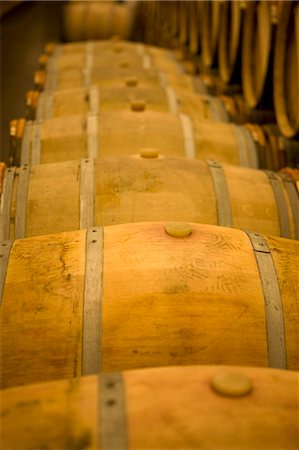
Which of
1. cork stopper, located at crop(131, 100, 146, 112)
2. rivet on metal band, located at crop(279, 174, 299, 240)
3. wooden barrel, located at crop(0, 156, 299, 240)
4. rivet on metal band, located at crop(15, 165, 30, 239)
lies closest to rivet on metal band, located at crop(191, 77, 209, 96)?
cork stopper, located at crop(131, 100, 146, 112)

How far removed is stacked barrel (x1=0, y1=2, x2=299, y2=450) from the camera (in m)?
1.32

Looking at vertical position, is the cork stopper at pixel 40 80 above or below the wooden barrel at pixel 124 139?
below

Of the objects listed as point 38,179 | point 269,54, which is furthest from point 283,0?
point 38,179

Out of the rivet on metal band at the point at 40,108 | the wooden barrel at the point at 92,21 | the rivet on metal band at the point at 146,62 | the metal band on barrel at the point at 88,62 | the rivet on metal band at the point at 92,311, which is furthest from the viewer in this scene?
the wooden barrel at the point at 92,21

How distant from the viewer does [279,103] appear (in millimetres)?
3625

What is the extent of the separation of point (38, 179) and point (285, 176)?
120 centimetres

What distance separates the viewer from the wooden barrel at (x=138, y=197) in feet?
8.09

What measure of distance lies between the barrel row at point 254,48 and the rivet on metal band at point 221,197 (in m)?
0.93

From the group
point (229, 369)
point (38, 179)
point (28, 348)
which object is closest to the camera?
point (229, 369)

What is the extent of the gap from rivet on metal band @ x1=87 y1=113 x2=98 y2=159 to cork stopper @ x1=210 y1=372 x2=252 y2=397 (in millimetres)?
1858

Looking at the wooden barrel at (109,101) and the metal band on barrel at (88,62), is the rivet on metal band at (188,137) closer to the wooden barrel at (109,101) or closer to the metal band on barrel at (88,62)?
the wooden barrel at (109,101)

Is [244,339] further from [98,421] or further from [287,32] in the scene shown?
[287,32]

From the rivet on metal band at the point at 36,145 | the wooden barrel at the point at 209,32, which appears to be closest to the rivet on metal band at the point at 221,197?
the rivet on metal band at the point at 36,145

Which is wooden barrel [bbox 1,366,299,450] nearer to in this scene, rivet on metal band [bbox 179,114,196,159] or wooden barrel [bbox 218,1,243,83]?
rivet on metal band [bbox 179,114,196,159]
